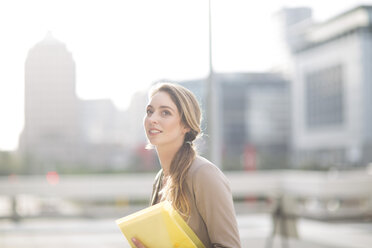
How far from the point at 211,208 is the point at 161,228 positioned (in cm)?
17

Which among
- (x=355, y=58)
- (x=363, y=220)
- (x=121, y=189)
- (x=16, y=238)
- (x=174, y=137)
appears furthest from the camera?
(x=355, y=58)

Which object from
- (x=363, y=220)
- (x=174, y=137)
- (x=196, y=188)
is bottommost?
(x=363, y=220)

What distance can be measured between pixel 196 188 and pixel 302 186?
1428 cm

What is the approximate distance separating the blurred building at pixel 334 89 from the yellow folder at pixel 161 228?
4953 centimetres

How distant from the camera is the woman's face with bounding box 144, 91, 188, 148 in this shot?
199cm

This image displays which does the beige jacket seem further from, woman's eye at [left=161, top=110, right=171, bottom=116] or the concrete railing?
the concrete railing

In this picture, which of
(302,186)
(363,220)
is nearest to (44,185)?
(302,186)

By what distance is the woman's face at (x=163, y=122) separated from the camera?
1.99 metres

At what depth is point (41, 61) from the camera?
59000mm

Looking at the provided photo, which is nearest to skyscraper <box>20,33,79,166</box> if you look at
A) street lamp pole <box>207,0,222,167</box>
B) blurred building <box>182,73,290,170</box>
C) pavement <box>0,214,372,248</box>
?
blurred building <box>182,73,290,170</box>

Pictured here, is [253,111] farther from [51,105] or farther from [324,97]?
[51,105]

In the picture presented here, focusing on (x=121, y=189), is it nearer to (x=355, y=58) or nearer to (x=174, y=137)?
(x=174, y=137)

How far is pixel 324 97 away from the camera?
66562 millimetres

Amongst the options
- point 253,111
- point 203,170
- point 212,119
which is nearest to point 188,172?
point 203,170
